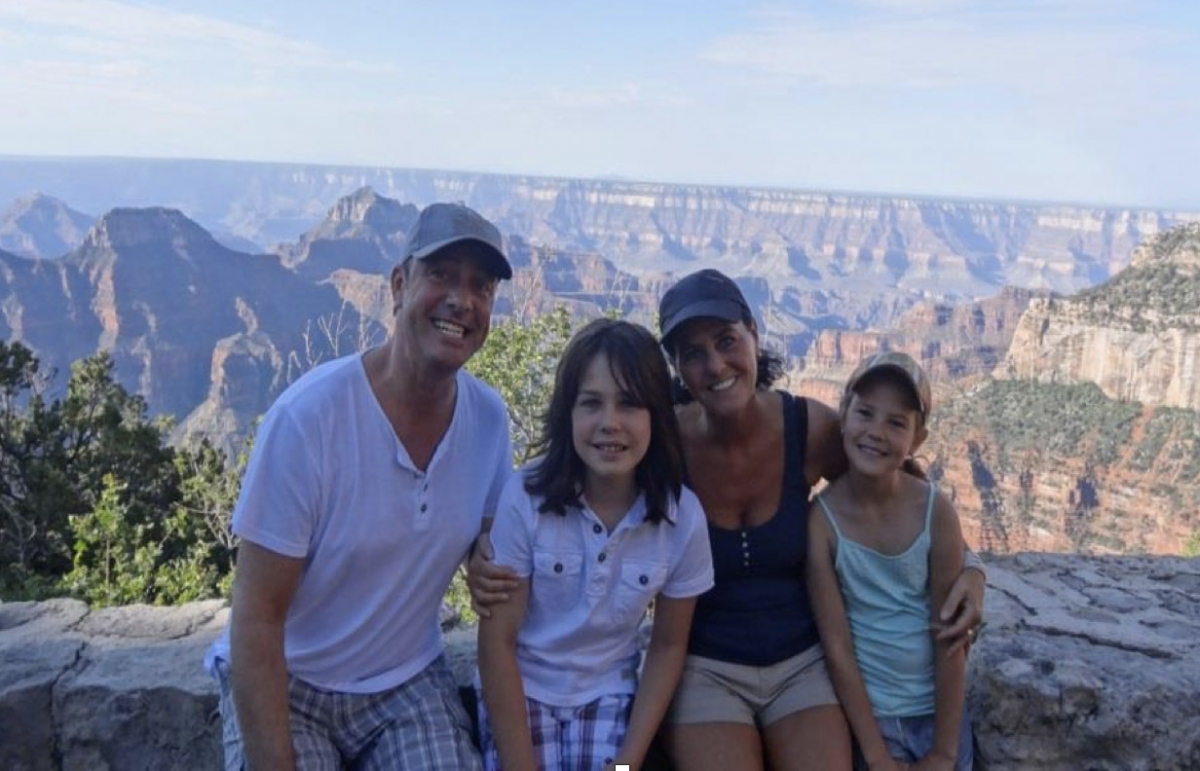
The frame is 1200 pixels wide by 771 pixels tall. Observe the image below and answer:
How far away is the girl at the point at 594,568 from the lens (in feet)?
8.54

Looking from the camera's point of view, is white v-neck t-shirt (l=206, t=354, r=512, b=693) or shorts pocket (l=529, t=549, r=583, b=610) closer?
white v-neck t-shirt (l=206, t=354, r=512, b=693)

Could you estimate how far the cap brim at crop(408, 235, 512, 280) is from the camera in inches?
100

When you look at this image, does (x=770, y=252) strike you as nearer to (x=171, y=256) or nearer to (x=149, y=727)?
(x=171, y=256)

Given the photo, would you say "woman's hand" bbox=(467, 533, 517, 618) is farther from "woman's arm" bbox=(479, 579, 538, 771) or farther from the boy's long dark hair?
the boy's long dark hair

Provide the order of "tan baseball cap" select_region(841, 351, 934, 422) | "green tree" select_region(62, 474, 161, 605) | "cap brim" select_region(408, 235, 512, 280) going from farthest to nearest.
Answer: "green tree" select_region(62, 474, 161, 605) < "tan baseball cap" select_region(841, 351, 934, 422) < "cap brim" select_region(408, 235, 512, 280)

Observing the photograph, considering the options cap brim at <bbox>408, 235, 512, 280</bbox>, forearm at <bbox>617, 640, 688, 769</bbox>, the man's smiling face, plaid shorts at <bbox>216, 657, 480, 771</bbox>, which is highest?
cap brim at <bbox>408, 235, 512, 280</bbox>

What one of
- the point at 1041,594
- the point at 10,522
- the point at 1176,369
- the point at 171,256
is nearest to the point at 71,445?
the point at 10,522

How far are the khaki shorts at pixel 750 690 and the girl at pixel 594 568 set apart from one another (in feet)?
0.50

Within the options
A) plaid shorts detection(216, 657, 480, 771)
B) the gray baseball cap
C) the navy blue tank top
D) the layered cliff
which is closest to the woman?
the navy blue tank top

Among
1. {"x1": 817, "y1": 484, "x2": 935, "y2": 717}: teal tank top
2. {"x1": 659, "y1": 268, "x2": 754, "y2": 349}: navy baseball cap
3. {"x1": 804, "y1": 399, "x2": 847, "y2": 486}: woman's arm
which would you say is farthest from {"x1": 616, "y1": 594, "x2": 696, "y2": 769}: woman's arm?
{"x1": 659, "y1": 268, "x2": 754, "y2": 349}: navy baseball cap

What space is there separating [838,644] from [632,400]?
92 cm

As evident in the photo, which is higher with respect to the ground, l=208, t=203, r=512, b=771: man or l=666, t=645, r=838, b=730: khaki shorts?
l=208, t=203, r=512, b=771: man

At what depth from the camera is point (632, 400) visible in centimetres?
262

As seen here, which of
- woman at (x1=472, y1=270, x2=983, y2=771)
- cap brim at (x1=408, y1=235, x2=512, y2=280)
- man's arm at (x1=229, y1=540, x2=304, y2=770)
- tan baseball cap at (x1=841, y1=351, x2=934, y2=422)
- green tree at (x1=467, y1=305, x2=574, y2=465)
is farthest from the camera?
green tree at (x1=467, y1=305, x2=574, y2=465)
